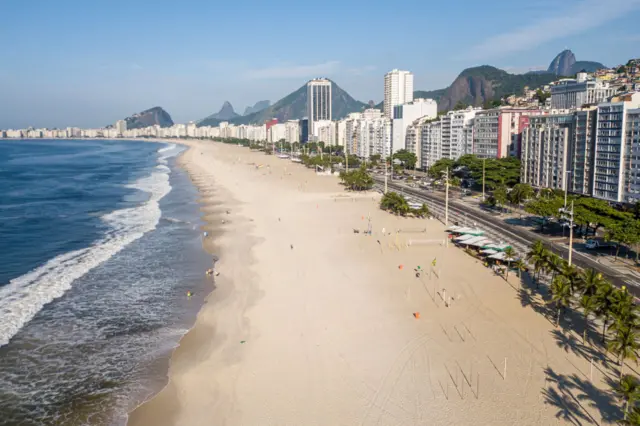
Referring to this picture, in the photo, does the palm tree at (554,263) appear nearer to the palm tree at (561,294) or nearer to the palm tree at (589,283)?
the palm tree at (589,283)

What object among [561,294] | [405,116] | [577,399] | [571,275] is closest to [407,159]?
[405,116]

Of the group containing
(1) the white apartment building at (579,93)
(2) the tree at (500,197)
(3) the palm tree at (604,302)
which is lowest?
(3) the palm tree at (604,302)

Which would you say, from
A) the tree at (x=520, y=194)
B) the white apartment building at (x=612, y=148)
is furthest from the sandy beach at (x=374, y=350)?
the white apartment building at (x=612, y=148)

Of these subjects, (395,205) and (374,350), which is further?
(395,205)

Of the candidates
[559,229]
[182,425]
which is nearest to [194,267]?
[182,425]

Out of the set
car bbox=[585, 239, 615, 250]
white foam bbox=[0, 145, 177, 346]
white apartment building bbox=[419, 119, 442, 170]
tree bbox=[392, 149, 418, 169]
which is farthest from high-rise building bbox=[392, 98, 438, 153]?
car bbox=[585, 239, 615, 250]

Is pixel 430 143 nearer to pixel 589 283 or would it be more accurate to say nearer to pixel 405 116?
pixel 405 116
